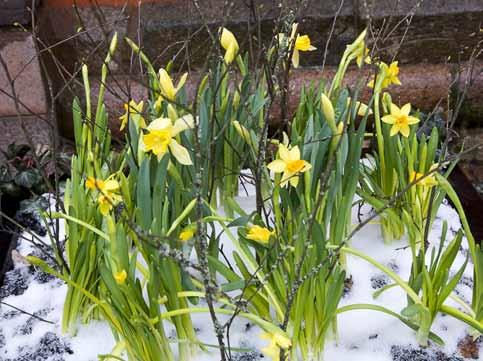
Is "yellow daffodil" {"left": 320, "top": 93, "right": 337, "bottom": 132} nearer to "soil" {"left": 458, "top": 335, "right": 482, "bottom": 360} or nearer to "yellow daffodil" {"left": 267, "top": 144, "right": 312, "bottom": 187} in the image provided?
"yellow daffodil" {"left": 267, "top": 144, "right": 312, "bottom": 187}

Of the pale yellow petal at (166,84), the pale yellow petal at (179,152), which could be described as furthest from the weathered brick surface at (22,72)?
the pale yellow petal at (179,152)

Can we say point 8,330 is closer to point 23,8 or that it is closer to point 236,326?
point 236,326

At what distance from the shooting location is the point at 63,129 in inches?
97.5

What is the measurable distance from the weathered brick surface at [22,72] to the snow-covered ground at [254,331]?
945 millimetres

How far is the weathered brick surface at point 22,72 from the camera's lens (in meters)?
2.17

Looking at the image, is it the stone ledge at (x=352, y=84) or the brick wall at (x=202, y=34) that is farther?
the stone ledge at (x=352, y=84)

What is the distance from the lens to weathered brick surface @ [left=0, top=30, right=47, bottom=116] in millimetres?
2170

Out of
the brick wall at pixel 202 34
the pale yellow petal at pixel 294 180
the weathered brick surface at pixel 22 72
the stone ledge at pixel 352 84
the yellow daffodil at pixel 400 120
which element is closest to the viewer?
the pale yellow petal at pixel 294 180

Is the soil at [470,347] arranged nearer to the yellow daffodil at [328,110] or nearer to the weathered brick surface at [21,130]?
the yellow daffodil at [328,110]

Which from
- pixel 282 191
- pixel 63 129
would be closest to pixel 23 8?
pixel 63 129

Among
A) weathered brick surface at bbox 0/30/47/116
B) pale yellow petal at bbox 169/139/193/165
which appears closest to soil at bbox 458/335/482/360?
pale yellow petal at bbox 169/139/193/165

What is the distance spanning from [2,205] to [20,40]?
0.57 metres

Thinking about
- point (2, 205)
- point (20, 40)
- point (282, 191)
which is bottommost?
point (2, 205)

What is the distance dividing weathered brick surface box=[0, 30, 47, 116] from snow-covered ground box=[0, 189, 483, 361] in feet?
3.10
